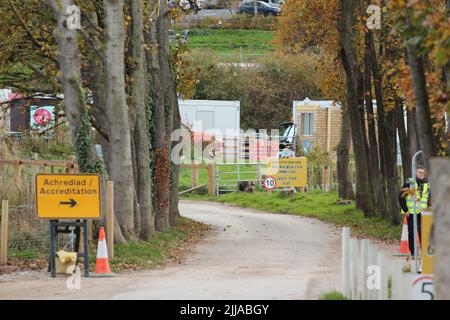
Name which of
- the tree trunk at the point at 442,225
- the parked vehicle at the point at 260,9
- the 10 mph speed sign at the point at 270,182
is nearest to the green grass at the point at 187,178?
the 10 mph speed sign at the point at 270,182

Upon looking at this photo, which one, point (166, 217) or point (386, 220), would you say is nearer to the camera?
point (166, 217)

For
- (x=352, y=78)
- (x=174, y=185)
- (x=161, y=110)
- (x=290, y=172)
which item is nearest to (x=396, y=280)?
(x=161, y=110)

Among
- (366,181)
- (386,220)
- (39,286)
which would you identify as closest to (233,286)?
(39,286)

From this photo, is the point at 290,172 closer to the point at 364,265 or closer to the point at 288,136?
the point at 288,136

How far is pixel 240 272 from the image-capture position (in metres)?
19.4

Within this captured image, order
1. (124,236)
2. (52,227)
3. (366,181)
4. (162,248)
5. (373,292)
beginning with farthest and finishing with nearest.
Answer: (366,181)
(162,248)
(124,236)
(52,227)
(373,292)

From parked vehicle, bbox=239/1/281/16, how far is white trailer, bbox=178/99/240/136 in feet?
97.8

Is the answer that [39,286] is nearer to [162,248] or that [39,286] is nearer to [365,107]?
[162,248]

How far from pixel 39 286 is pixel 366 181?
62.8ft

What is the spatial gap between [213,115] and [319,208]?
18.9m

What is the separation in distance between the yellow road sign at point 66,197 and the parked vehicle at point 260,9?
67057mm

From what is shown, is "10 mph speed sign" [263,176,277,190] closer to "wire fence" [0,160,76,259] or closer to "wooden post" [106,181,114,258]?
"wire fence" [0,160,76,259]

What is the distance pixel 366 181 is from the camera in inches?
1340

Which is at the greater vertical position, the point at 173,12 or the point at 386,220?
the point at 173,12
